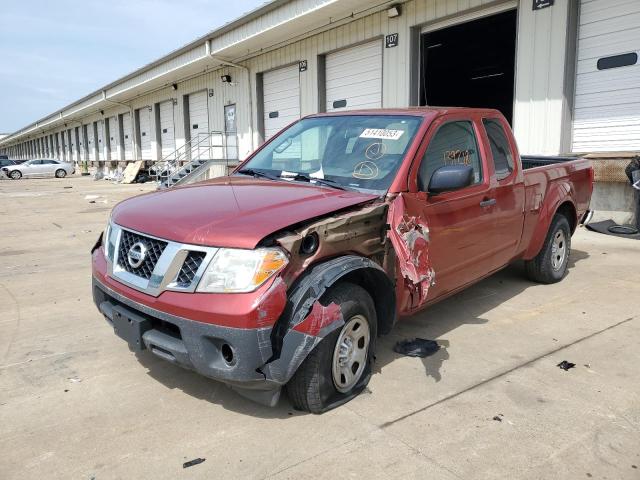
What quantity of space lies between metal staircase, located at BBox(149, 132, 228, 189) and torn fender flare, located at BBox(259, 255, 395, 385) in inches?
667

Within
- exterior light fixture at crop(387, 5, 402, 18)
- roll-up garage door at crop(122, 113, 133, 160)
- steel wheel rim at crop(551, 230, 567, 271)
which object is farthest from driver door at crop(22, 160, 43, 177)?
steel wheel rim at crop(551, 230, 567, 271)

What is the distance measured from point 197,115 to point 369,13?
486 inches

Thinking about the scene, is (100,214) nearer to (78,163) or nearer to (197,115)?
(197,115)

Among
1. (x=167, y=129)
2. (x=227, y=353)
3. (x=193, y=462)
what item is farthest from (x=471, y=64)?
(x=193, y=462)

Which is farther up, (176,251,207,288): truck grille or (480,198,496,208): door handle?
(480,198,496,208): door handle

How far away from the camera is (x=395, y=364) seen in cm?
365

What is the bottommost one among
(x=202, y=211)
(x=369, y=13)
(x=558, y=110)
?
(x=202, y=211)

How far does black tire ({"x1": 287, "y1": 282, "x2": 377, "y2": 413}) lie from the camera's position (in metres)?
2.80

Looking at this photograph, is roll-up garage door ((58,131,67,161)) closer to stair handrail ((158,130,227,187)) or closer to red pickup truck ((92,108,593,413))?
stair handrail ((158,130,227,187))

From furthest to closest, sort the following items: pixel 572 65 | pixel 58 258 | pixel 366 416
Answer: pixel 572 65, pixel 58 258, pixel 366 416

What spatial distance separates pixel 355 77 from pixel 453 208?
36.3 feet

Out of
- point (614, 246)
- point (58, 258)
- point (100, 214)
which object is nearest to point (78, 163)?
point (100, 214)

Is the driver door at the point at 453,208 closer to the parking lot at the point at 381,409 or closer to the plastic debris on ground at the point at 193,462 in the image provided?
the parking lot at the point at 381,409

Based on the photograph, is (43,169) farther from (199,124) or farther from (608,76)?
(608,76)
